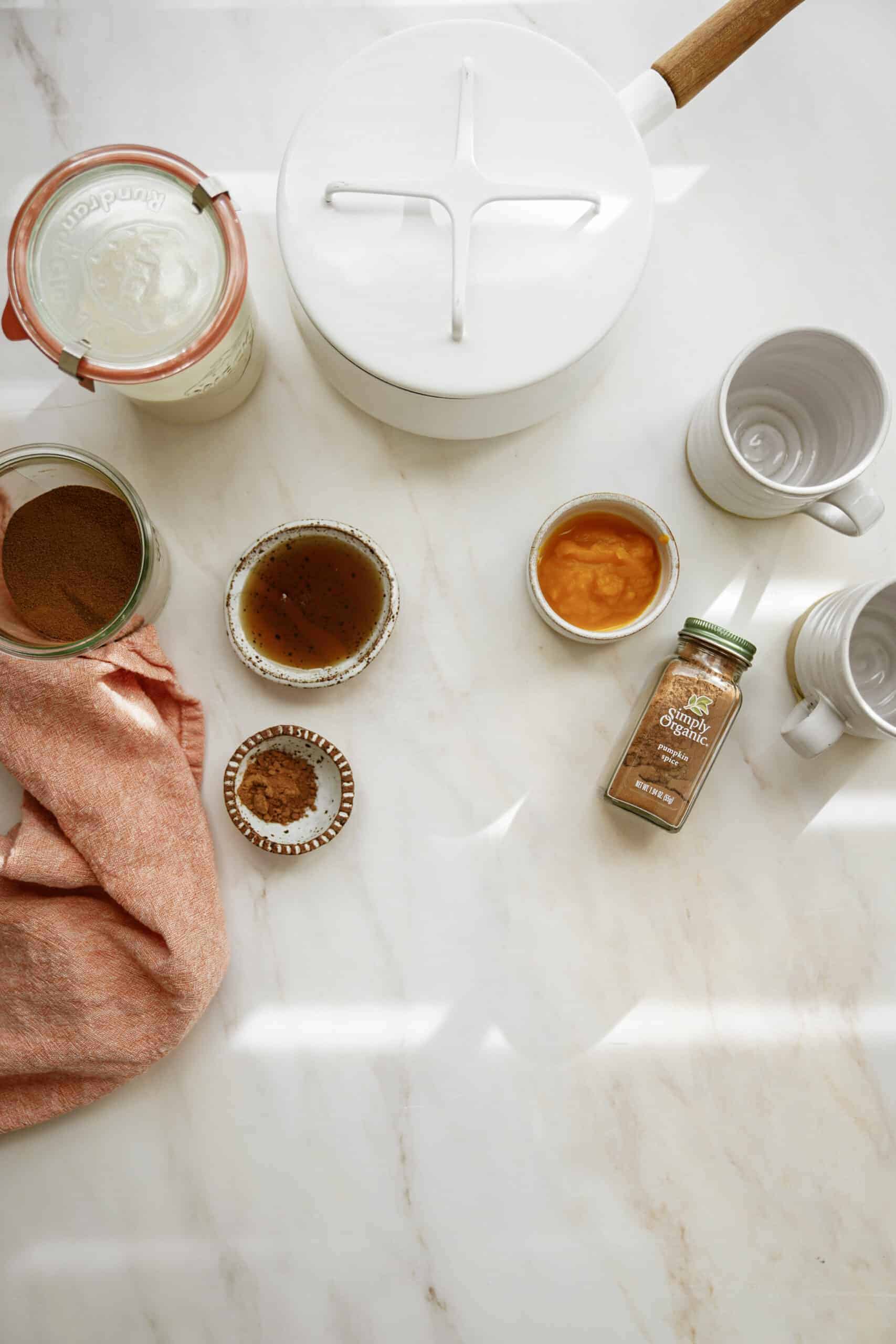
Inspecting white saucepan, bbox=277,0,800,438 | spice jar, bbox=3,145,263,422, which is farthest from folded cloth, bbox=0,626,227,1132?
white saucepan, bbox=277,0,800,438

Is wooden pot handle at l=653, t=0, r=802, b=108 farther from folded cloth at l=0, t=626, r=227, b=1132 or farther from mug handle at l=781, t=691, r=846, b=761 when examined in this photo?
folded cloth at l=0, t=626, r=227, b=1132

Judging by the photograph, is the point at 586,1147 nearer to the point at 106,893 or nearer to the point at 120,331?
the point at 106,893

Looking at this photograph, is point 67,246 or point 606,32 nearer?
point 67,246

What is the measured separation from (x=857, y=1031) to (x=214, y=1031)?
72cm

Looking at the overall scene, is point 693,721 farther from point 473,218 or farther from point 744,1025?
point 473,218

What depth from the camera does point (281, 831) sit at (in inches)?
36.2

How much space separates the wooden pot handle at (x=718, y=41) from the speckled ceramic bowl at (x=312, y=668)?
52cm

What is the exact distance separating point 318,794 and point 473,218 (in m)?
0.59

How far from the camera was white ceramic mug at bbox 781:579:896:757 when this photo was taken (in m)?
0.84

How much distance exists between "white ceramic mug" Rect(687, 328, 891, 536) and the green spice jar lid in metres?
0.14

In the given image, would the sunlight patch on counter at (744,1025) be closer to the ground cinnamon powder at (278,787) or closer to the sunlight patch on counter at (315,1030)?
the sunlight patch on counter at (315,1030)

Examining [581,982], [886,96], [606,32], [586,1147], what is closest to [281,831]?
[581,982]

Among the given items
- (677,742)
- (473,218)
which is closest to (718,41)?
(473,218)

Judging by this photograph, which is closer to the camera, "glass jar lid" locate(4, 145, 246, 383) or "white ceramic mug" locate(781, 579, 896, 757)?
"glass jar lid" locate(4, 145, 246, 383)
